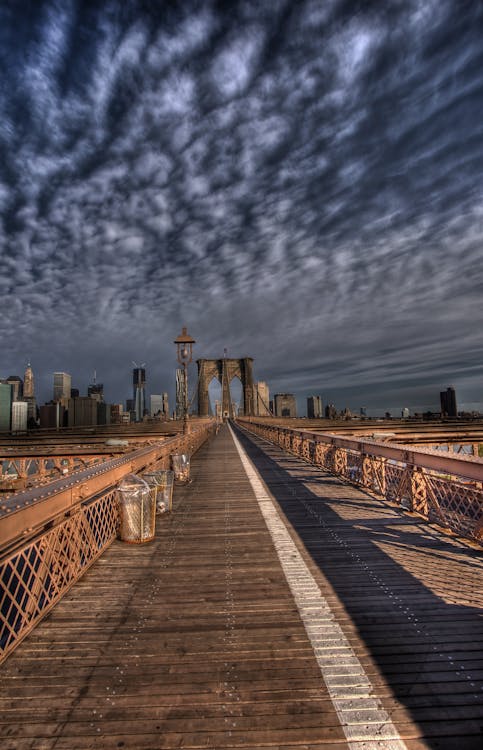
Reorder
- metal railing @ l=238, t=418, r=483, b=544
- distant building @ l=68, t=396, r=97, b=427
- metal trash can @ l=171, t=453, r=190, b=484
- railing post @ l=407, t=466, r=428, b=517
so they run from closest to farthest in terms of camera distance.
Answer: metal railing @ l=238, t=418, r=483, b=544, railing post @ l=407, t=466, r=428, b=517, metal trash can @ l=171, t=453, r=190, b=484, distant building @ l=68, t=396, r=97, b=427

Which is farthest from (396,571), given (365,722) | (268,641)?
(365,722)

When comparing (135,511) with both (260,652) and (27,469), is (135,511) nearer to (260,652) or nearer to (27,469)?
(260,652)

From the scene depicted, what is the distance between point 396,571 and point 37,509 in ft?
13.8

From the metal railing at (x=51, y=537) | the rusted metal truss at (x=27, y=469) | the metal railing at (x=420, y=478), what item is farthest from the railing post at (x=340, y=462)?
the rusted metal truss at (x=27, y=469)

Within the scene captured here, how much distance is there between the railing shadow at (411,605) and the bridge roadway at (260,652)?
14 millimetres

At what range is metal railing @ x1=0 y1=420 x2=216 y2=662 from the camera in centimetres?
320

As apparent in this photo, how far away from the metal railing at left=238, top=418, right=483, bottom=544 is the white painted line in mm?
2837

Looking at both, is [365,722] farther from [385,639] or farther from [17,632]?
[17,632]

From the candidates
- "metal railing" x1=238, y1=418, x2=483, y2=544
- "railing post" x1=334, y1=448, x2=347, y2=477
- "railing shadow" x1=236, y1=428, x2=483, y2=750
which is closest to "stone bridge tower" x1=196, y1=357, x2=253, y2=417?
"railing post" x1=334, y1=448, x2=347, y2=477

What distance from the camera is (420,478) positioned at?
7121 mm

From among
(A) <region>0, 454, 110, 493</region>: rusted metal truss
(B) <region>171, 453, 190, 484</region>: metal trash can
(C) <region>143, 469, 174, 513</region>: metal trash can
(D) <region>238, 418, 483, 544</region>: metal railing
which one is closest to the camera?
(D) <region>238, 418, 483, 544</region>: metal railing

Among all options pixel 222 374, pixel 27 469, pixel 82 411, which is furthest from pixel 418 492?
pixel 222 374

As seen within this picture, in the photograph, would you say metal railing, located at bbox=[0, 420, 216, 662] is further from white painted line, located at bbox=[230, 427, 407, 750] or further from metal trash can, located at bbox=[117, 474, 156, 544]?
white painted line, located at bbox=[230, 427, 407, 750]

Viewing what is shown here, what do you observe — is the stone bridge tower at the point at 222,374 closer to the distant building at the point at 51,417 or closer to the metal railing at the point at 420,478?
the distant building at the point at 51,417
